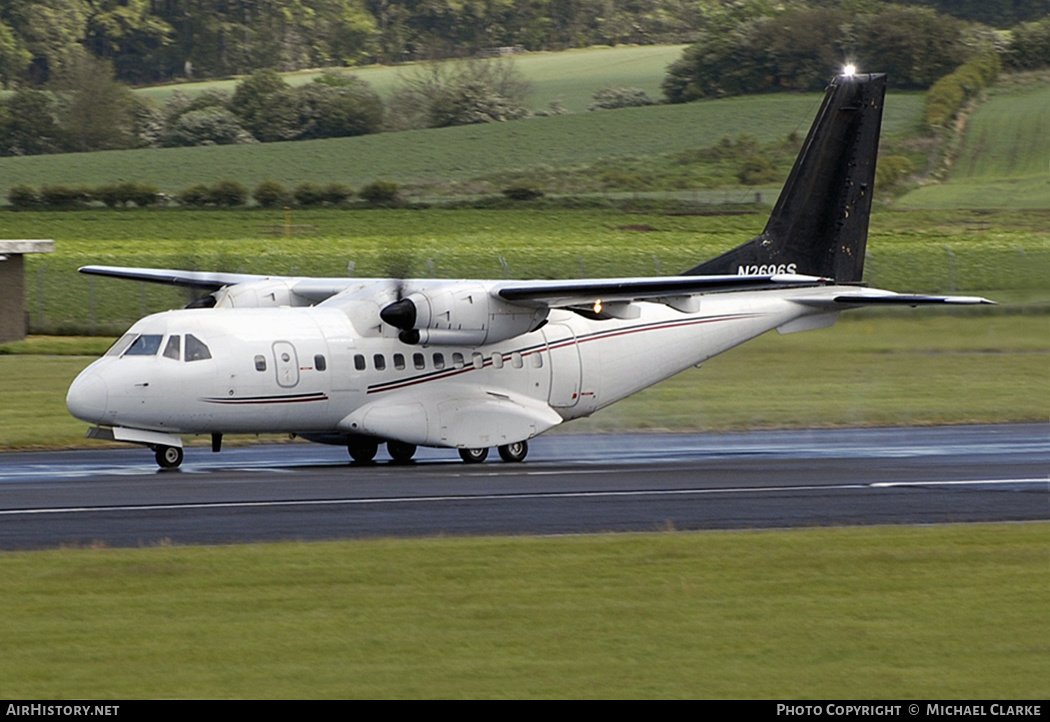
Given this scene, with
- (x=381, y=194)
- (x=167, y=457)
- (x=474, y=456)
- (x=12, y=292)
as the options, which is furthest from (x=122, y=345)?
(x=381, y=194)

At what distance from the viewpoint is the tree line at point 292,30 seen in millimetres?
100625

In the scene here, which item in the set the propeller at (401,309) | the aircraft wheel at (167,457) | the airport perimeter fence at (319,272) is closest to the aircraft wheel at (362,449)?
the propeller at (401,309)

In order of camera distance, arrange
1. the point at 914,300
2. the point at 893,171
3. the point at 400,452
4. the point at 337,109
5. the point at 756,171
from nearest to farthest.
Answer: the point at 914,300 → the point at 400,452 → the point at 893,171 → the point at 756,171 → the point at 337,109

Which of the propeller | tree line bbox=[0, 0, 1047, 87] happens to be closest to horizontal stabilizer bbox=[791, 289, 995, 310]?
the propeller

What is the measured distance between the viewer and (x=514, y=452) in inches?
1001

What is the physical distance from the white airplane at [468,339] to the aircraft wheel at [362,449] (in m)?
0.03

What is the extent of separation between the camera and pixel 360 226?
217 ft

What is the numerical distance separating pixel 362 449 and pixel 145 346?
406 cm

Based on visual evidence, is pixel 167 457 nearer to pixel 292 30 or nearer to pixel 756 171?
pixel 756 171

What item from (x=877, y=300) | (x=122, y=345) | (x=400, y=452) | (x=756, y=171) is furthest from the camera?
(x=756, y=171)

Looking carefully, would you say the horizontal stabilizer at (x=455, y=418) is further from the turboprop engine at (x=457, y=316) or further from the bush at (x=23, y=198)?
the bush at (x=23, y=198)

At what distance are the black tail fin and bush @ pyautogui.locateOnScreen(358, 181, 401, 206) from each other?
44904mm
